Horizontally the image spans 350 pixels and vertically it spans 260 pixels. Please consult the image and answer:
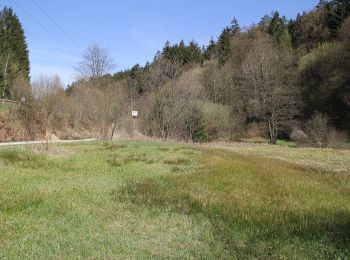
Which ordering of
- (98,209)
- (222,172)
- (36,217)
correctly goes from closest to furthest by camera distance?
1. (36,217)
2. (98,209)
3. (222,172)

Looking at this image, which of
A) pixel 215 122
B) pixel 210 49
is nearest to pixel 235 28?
pixel 210 49

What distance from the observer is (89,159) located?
60.1ft

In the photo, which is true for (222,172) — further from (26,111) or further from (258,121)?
(258,121)

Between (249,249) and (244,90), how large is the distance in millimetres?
58268

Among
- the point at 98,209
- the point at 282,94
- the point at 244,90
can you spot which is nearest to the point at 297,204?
the point at 98,209

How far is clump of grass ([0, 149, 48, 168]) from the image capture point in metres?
15.6

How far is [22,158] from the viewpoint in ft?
55.3

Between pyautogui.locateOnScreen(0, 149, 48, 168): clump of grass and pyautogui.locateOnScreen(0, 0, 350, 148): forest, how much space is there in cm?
1661

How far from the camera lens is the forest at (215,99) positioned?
45375 millimetres

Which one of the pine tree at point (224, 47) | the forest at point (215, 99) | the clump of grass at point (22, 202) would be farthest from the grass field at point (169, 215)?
the pine tree at point (224, 47)

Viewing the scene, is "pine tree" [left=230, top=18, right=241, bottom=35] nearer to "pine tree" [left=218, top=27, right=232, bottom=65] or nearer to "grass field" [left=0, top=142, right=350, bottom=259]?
"pine tree" [left=218, top=27, right=232, bottom=65]

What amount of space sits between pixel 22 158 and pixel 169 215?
34.8 ft

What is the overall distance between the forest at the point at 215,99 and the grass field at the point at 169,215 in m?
24.0

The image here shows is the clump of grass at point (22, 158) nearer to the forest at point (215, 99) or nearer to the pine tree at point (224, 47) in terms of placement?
the forest at point (215, 99)
